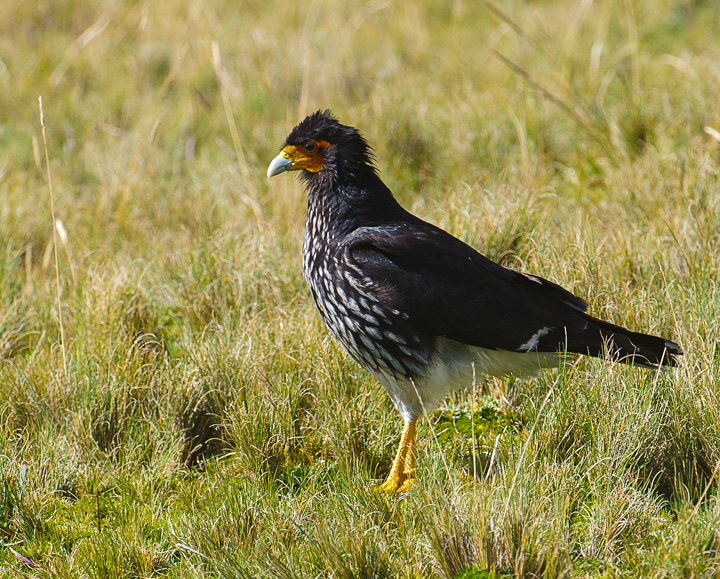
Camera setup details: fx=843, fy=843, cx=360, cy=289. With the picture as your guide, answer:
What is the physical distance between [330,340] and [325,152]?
867 mm

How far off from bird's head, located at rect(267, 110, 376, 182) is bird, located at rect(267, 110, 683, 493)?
30 cm

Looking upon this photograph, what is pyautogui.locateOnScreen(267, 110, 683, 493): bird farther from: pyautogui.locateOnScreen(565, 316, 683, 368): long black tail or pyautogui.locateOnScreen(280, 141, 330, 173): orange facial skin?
pyautogui.locateOnScreen(280, 141, 330, 173): orange facial skin

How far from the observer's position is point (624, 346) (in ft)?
Answer: 10.6

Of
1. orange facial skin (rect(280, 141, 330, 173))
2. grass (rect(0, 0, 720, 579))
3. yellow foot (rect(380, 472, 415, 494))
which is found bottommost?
yellow foot (rect(380, 472, 415, 494))

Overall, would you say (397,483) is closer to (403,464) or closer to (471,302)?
(403,464)

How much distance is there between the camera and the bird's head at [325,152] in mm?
3795

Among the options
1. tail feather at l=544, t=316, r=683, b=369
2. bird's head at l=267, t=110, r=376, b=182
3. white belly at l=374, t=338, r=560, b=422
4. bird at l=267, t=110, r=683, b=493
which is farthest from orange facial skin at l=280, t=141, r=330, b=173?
tail feather at l=544, t=316, r=683, b=369

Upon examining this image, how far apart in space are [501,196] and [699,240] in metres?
1.08

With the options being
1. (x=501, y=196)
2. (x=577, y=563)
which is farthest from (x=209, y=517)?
(x=501, y=196)

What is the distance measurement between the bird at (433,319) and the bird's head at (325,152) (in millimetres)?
299

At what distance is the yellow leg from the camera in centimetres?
329

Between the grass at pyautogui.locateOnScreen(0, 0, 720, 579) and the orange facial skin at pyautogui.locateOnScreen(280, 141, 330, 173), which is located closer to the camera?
the grass at pyautogui.locateOnScreen(0, 0, 720, 579)

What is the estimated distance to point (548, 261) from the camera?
421 cm

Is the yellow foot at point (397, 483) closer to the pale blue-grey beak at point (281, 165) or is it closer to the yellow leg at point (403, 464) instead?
the yellow leg at point (403, 464)
